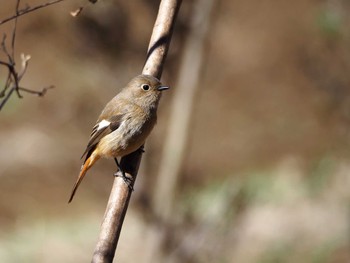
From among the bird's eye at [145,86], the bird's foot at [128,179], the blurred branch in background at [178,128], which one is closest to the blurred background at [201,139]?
the blurred branch in background at [178,128]

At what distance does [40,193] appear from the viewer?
11.4 meters

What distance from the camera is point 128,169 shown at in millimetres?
3332

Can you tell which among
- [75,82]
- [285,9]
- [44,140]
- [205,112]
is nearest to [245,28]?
[285,9]

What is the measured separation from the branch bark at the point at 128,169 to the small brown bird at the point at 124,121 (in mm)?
727

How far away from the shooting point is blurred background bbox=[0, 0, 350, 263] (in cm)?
721

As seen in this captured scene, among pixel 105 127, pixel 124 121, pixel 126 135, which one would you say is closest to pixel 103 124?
pixel 105 127

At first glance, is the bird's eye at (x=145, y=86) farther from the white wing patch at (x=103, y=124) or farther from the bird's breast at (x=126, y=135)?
the white wing patch at (x=103, y=124)

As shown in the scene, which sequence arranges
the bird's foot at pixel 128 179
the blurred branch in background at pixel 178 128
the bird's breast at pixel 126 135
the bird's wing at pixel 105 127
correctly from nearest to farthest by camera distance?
the bird's foot at pixel 128 179, the bird's breast at pixel 126 135, the bird's wing at pixel 105 127, the blurred branch in background at pixel 178 128

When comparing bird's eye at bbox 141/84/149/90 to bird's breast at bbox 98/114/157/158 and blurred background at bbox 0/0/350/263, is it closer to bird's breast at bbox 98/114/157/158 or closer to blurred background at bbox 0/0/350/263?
bird's breast at bbox 98/114/157/158

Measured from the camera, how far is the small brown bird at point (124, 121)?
4.53 meters

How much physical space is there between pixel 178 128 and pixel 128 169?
398 cm

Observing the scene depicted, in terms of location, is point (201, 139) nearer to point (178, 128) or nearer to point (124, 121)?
point (178, 128)

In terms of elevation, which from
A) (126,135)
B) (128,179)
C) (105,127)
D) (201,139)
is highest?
(201,139)

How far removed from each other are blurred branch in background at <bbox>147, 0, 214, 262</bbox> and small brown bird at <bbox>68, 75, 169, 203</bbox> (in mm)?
2325
